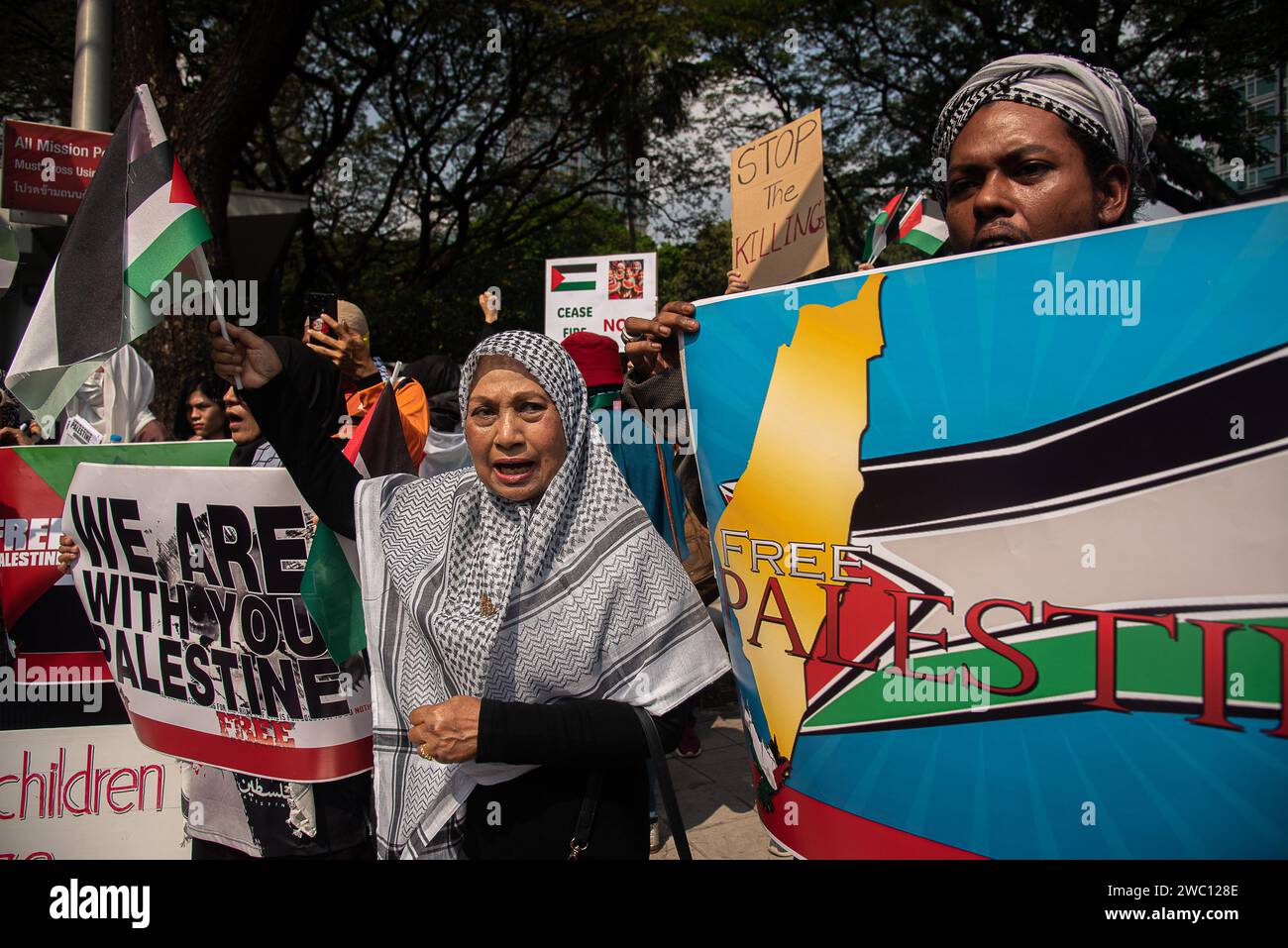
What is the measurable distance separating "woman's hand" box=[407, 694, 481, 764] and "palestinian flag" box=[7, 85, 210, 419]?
1122mm

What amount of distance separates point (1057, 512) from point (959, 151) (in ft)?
2.78

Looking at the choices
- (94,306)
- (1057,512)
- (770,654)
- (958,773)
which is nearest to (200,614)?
(94,306)

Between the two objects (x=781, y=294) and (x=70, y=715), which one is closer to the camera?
(x=781, y=294)

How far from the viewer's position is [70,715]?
296cm

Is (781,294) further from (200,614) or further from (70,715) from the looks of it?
(70,715)

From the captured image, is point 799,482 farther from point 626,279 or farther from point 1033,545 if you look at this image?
point 626,279

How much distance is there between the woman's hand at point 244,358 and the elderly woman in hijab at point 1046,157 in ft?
5.38

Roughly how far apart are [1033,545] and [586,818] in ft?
3.56

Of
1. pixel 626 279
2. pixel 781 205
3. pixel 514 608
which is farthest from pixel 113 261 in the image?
pixel 626 279

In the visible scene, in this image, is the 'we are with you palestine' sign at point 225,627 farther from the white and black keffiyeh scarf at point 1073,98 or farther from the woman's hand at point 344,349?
the white and black keffiyeh scarf at point 1073,98

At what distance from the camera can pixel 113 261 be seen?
6.80 feet

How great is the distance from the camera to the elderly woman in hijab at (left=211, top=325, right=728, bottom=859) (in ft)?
6.12

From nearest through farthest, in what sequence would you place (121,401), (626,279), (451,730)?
1. (451,730)
2. (121,401)
3. (626,279)

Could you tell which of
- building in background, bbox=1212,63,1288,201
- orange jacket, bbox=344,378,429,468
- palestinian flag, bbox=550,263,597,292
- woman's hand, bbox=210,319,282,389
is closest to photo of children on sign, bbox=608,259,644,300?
palestinian flag, bbox=550,263,597,292
